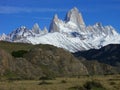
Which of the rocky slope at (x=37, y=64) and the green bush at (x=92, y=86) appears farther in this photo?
the rocky slope at (x=37, y=64)

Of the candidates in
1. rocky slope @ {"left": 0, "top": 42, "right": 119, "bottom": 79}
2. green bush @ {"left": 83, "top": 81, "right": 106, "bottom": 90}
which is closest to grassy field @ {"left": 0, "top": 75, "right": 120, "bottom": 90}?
green bush @ {"left": 83, "top": 81, "right": 106, "bottom": 90}

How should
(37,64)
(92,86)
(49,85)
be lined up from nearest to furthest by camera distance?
(92,86), (49,85), (37,64)

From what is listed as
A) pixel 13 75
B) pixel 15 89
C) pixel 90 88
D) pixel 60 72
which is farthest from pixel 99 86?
pixel 60 72

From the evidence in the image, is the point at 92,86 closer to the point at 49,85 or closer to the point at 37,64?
the point at 49,85

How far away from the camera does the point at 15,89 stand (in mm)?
53562

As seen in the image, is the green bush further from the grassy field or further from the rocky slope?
the rocky slope

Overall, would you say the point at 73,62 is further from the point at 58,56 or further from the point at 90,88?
the point at 90,88

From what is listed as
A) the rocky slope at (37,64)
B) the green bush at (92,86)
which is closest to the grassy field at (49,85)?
the green bush at (92,86)

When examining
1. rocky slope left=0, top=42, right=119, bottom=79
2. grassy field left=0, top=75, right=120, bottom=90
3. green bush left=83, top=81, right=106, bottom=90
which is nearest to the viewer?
grassy field left=0, top=75, right=120, bottom=90

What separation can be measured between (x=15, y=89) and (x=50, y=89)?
13.9 ft

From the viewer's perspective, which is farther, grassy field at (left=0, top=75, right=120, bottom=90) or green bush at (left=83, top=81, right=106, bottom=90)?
green bush at (left=83, top=81, right=106, bottom=90)

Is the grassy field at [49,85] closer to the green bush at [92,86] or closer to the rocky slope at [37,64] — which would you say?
the green bush at [92,86]

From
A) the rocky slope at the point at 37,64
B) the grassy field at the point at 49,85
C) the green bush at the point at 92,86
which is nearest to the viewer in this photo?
the grassy field at the point at 49,85

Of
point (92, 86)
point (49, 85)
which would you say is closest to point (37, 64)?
point (49, 85)
